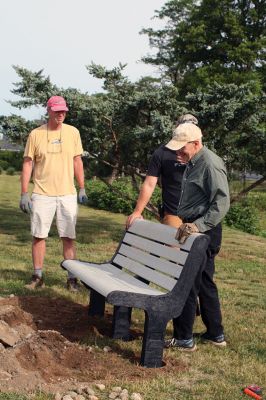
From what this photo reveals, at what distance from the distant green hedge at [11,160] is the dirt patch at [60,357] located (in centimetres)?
3507

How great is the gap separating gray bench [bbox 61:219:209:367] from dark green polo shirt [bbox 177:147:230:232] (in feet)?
0.67

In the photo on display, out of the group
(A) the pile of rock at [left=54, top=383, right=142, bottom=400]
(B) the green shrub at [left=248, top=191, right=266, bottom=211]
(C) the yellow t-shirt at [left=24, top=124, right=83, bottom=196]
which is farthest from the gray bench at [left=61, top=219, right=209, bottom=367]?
(B) the green shrub at [left=248, top=191, right=266, bottom=211]

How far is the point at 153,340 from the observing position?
3969 mm

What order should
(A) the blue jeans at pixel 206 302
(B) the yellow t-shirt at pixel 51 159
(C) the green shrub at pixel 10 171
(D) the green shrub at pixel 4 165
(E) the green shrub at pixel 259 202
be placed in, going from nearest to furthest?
(A) the blue jeans at pixel 206 302, (B) the yellow t-shirt at pixel 51 159, (E) the green shrub at pixel 259 202, (C) the green shrub at pixel 10 171, (D) the green shrub at pixel 4 165

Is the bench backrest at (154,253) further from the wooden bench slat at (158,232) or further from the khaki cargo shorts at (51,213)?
the khaki cargo shorts at (51,213)

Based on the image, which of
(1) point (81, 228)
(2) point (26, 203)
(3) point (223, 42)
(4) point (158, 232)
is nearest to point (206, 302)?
(4) point (158, 232)

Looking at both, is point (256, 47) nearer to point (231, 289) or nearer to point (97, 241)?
point (97, 241)

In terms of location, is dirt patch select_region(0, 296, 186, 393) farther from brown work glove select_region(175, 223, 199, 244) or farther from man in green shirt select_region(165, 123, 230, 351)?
brown work glove select_region(175, 223, 199, 244)

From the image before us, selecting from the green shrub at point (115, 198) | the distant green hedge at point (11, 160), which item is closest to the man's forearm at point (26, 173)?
the green shrub at point (115, 198)

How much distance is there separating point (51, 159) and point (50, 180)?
223mm

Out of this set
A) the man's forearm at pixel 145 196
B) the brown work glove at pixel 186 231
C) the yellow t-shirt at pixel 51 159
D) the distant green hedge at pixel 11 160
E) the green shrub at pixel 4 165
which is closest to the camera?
the brown work glove at pixel 186 231

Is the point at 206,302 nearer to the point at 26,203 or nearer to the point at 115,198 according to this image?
the point at 26,203

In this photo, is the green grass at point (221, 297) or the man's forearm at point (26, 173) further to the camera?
the man's forearm at point (26, 173)

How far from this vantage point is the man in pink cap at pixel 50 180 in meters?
6.04
